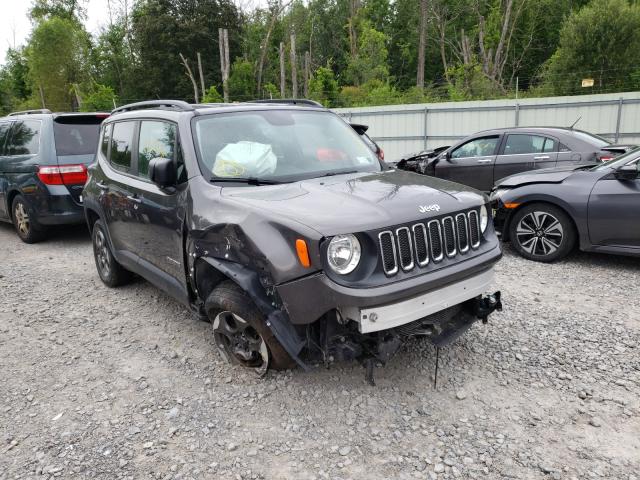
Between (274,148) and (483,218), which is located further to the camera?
(274,148)

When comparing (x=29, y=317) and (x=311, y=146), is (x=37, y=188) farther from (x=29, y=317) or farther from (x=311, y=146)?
(x=311, y=146)

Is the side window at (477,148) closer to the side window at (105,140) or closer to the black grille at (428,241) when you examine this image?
the black grille at (428,241)

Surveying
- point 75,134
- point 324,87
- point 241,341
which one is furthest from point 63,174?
point 324,87

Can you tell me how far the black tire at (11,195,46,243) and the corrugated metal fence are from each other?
12941 millimetres

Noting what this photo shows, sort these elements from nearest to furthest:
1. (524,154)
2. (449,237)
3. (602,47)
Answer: (449,237)
(524,154)
(602,47)

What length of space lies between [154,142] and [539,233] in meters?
4.33

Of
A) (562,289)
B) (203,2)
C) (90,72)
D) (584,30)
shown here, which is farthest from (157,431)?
(90,72)

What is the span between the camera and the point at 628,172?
526 cm

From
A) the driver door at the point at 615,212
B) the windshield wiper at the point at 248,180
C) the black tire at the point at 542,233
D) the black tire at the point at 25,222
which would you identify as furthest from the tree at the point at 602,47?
the windshield wiper at the point at 248,180

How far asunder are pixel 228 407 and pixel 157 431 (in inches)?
17.3

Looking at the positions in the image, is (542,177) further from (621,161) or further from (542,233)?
(621,161)

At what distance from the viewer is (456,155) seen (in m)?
10.0

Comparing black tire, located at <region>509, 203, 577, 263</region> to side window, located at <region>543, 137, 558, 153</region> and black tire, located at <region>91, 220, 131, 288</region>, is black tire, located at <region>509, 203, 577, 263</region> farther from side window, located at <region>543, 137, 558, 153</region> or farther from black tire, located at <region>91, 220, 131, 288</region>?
black tire, located at <region>91, 220, 131, 288</region>

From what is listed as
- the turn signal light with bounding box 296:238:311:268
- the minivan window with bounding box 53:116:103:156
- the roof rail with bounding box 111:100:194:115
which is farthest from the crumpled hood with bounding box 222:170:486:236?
the minivan window with bounding box 53:116:103:156
